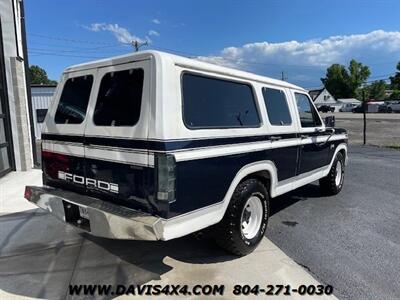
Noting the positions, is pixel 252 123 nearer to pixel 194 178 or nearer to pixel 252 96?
pixel 252 96

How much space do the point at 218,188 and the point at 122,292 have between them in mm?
1340

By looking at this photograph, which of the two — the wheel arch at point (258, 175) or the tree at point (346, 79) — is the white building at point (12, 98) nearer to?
the wheel arch at point (258, 175)

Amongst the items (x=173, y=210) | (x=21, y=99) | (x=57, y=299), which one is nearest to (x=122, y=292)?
(x=57, y=299)

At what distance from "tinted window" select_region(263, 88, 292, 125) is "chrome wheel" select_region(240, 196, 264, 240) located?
1063 millimetres

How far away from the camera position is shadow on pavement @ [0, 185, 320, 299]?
11.4 feet

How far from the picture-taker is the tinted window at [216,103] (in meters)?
3.29

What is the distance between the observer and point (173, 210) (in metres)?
3.01

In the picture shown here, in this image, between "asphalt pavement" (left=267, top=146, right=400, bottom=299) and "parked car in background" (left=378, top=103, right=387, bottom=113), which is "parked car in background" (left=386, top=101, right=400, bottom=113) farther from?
"asphalt pavement" (left=267, top=146, right=400, bottom=299)

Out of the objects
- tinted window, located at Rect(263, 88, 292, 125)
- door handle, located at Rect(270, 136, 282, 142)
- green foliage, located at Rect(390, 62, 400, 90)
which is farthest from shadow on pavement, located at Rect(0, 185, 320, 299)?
green foliage, located at Rect(390, 62, 400, 90)

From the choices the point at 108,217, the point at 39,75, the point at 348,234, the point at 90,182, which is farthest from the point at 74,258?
the point at 39,75

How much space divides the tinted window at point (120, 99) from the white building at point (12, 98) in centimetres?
606

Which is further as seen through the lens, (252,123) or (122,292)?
(252,123)

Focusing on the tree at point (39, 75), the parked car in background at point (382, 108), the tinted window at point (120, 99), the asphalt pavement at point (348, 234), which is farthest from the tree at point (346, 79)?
the tinted window at point (120, 99)

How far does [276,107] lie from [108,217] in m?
2.72
